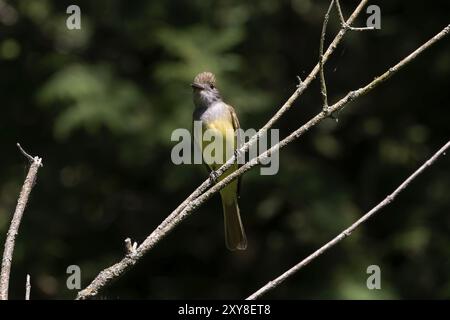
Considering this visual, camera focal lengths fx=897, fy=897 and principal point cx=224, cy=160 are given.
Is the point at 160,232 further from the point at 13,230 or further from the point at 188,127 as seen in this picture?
the point at 188,127

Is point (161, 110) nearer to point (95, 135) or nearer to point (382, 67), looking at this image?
point (95, 135)

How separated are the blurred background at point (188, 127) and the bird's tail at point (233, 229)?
1.92 metres

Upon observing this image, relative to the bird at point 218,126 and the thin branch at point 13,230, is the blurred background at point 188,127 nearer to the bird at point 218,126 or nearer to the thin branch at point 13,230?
the bird at point 218,126

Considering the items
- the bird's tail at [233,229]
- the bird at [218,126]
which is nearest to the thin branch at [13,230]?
the bird's tail at [233,229]

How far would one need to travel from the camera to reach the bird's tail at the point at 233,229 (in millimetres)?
4578

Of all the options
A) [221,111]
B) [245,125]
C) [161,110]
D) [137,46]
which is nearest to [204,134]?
[221,111]

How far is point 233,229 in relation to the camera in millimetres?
4809

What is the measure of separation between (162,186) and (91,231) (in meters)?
0.93

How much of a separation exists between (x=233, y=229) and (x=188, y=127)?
2227 millimetres

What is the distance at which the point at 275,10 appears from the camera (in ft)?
27.3

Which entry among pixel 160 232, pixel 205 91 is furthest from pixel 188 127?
pixel 160 232

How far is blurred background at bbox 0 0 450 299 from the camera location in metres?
7.26

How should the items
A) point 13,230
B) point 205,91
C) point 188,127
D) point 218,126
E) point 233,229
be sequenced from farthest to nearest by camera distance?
point 188,127 < point 205,91 < point 218,126 < point 233,229 < point 13,230

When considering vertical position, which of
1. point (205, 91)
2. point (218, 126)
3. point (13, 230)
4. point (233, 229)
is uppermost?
point (205, 91)
